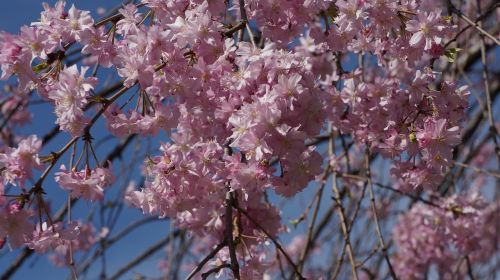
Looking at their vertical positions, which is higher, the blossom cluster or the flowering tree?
the blossom cluster

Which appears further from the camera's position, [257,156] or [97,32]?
[97,32]

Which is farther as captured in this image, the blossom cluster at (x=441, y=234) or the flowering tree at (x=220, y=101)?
the blossom cluster at (x=441, y=234)

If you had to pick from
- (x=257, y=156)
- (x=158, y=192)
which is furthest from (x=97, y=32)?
(x=257, y=156)

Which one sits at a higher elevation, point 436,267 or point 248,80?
point 436,267

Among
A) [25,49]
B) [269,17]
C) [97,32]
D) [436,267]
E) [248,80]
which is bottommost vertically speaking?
[248,80]

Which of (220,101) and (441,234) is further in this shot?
(441,234)

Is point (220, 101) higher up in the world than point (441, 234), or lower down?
lower down

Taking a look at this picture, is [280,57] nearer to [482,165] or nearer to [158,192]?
[158,192]

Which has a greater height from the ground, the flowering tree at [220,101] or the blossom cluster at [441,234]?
the blossom cluster at [441,234]

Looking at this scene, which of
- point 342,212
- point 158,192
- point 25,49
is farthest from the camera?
point 342,212

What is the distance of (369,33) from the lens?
6.22 ft

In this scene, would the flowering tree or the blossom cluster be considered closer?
the flowering tree

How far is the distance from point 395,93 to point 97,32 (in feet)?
2.63

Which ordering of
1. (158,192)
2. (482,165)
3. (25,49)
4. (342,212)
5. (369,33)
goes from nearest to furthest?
(25,49)
(158,192)
(369,33)
(342,212)
(482,165)
